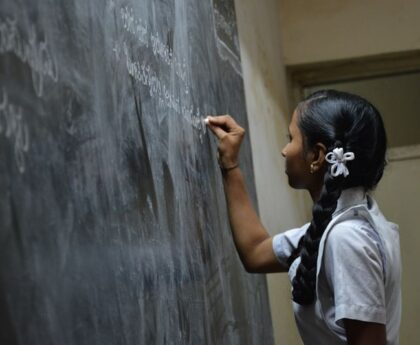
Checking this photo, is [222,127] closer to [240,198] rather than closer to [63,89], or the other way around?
[240,198]

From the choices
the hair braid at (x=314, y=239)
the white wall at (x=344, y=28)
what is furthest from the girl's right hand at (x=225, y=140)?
the white wall at (x=344, y=28)

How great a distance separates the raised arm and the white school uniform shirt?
0.28m

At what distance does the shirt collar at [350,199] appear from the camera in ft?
5.59

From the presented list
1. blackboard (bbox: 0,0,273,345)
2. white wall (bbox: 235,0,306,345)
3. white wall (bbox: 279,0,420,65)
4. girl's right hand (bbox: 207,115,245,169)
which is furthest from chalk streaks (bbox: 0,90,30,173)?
white wall (bbox: 279,0,420,65)

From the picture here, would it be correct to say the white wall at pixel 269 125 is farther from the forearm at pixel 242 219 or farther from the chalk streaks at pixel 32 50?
the chalk streaks at pixel 32 50

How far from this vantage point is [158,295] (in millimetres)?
1488

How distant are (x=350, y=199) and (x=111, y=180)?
0.58m

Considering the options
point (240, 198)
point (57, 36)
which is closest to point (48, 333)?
point (57, 36)

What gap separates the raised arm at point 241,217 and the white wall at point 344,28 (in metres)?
2.03

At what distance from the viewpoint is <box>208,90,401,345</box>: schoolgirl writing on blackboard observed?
156 cm

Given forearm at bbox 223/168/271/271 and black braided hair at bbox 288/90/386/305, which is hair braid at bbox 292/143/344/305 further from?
forearm at bbox 223/168/271/271

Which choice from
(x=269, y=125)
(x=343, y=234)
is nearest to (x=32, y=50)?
(x=343, y=234)

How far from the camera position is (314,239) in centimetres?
175

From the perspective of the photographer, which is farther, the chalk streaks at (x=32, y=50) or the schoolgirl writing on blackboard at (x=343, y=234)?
the schoolgirl writing on blackboard at (x=343, y=234)
